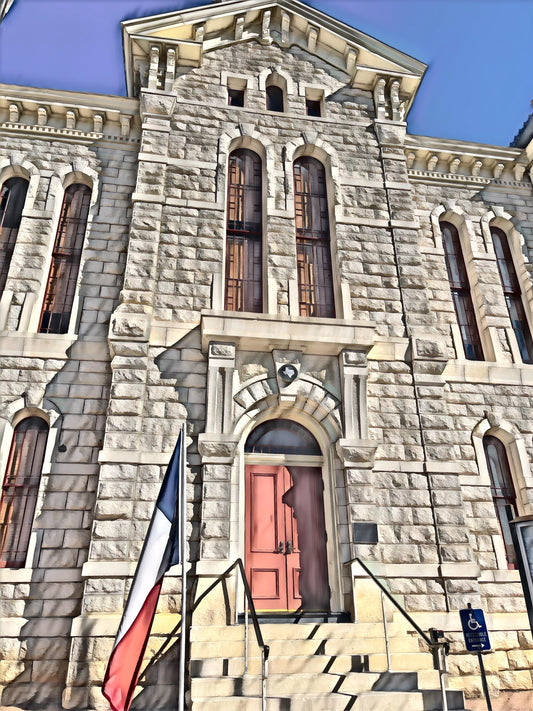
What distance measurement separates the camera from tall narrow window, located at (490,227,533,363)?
42.4 ft

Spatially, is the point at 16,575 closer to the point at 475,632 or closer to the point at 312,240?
→ the point at 475,632

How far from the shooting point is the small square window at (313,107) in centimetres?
1378

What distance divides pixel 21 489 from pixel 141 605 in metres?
4.22

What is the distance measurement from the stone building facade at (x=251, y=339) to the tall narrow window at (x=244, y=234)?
172mm

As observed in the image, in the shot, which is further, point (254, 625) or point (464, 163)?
point (464, 163)

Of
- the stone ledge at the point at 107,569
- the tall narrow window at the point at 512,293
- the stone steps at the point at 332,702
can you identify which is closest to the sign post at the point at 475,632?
the stone steps at the point at 332,702

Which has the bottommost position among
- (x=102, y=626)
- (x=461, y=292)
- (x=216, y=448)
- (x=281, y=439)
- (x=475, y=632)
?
(x=475, y=632)

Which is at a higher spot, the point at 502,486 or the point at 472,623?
the point at 502,486

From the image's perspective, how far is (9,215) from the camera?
1208 cm

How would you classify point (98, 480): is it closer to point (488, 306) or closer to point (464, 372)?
point (464, 372)

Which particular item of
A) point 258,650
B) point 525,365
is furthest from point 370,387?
point 258,650

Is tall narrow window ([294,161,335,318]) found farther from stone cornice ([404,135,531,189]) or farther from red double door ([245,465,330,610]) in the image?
red double door ([245,465,330,610])

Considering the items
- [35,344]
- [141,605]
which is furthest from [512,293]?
[141,605]

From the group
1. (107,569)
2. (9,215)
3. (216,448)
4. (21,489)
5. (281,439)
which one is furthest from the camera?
(9,215)
